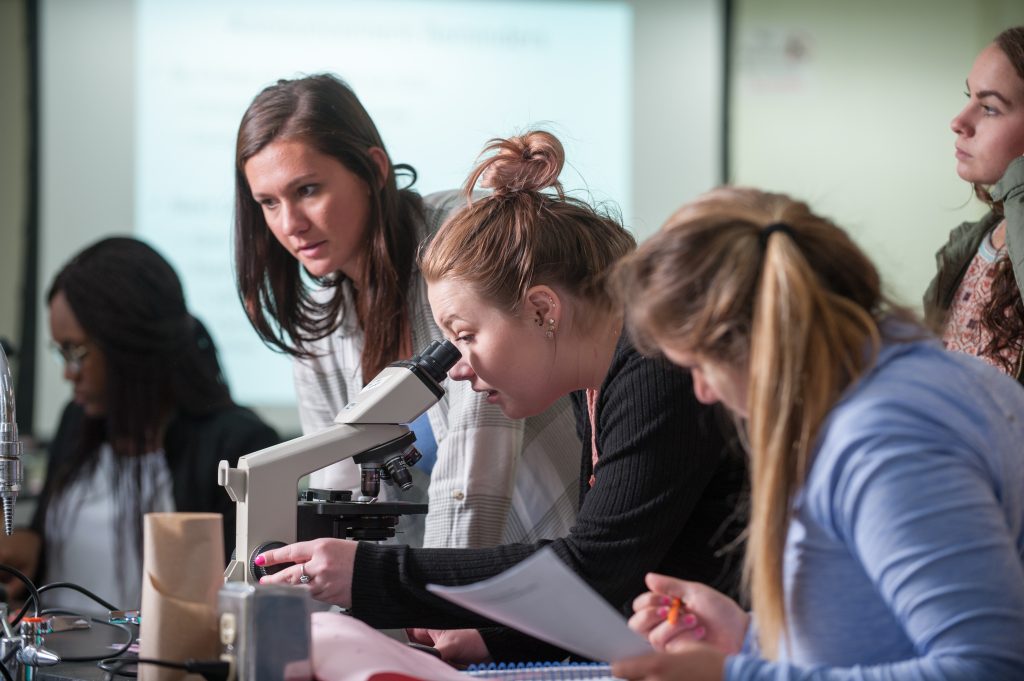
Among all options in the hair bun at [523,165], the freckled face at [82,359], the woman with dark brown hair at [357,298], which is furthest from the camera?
the freckled face at [82,359]

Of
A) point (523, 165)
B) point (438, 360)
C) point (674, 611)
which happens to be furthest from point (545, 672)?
point (523, 165)

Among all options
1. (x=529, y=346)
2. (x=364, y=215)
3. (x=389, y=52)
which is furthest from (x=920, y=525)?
(x=389, y=52)

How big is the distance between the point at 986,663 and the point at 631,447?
533 millimetres

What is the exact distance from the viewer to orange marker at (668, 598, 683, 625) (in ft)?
3.52

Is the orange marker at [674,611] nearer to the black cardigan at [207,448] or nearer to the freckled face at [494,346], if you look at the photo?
the freckled face at [494,346]

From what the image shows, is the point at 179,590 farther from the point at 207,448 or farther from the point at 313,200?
the point at 207,448

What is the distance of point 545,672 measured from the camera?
118 centimetres

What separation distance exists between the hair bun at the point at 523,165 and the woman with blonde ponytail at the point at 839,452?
541 millimetres

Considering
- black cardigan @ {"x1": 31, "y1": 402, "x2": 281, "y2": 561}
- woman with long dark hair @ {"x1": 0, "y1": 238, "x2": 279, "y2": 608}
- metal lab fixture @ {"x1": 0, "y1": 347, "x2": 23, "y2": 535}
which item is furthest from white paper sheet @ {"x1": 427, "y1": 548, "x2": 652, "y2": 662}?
woman with long dark hair @ {"x1": 0, "y1": 238, "x2": 279, "y2": 608}

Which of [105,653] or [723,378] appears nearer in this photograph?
[723,378]

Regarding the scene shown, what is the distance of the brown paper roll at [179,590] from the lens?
1.08 metres

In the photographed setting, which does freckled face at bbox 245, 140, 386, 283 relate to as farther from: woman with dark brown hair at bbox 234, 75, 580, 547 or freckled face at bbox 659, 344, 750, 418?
freckled face at bbox 659, 344, 750, 418

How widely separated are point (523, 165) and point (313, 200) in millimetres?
503

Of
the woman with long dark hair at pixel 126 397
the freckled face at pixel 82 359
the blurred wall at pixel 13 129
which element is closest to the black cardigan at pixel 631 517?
the woman with long dark hair at pixel 126 397
